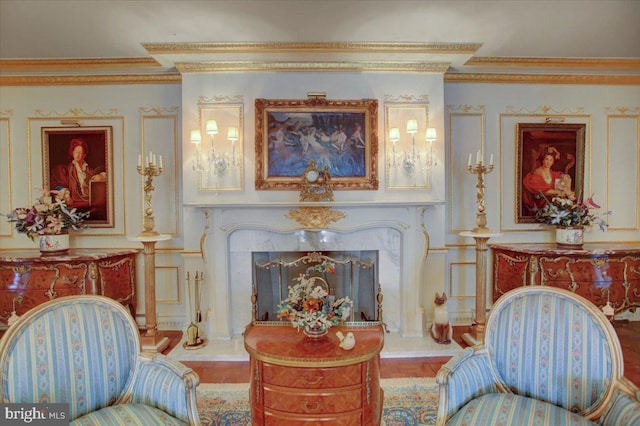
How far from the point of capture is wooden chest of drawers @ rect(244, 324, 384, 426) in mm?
2010

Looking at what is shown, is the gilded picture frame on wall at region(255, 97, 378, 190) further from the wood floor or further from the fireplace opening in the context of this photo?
the wood floor

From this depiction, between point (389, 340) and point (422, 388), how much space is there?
895mm

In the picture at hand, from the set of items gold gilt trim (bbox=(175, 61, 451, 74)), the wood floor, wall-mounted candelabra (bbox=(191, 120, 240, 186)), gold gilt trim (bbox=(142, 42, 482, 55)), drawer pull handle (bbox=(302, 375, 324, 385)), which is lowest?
the wood floor

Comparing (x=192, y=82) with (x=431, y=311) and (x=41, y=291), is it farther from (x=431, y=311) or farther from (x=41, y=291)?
(x=431, y=311)

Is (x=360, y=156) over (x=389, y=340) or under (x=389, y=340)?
over

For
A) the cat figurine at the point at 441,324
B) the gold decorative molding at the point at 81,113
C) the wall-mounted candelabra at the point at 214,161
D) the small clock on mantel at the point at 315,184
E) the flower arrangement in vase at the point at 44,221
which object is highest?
the gold decorative molding at the point at 81,113

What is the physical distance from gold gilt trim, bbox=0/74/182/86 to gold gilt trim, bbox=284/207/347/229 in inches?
85.6

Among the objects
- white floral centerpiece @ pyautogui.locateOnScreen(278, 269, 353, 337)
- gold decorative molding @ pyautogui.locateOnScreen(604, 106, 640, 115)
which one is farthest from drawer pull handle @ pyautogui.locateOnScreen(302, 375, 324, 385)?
gold decorative molding @ pyautogui.locateOnScreen(604, 106, 640, 115)

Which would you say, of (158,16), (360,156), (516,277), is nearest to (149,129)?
(158,16)

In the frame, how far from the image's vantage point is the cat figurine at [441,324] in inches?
144

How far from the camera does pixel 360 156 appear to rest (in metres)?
3.79

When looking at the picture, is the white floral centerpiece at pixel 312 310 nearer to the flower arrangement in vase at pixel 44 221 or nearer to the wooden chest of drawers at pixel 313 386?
the wooden chest of drawers at pixel 313 386

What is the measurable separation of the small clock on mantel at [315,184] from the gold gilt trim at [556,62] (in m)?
2.14

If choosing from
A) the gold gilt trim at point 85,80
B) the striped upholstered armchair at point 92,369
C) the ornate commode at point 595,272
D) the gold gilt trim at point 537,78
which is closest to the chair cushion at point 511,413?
the striped upholstered armchair at point 92,369
